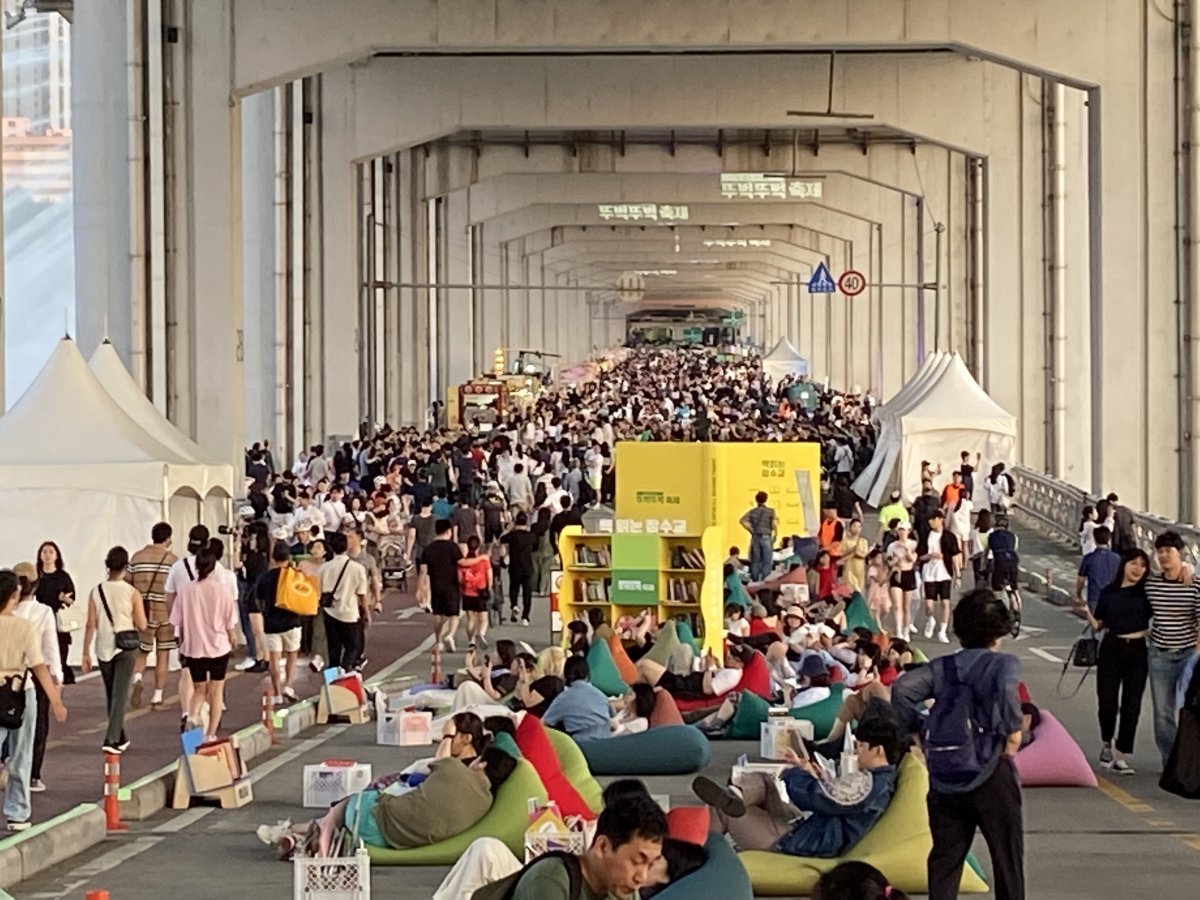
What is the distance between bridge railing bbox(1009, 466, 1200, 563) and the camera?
36.7 m

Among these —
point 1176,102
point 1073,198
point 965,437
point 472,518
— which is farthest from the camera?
point 1073,198

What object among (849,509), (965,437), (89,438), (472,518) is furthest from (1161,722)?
(965,437)

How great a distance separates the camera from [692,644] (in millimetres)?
26344

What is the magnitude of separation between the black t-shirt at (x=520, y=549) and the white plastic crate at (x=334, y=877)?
66.8ft

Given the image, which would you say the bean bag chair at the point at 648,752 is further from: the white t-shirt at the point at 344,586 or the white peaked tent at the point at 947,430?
the white peaked tent at the point at 947,430

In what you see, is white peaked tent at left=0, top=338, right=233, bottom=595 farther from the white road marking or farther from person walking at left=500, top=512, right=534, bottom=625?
the white road marking

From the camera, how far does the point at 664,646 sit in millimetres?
25172

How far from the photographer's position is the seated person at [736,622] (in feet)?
88.2

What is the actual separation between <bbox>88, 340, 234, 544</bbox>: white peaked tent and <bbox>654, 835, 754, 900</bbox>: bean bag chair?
19394 millimetres

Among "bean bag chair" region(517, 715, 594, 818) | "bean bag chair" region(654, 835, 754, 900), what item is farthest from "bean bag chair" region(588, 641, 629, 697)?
"bean bag chair" region(654, 835, 754, 900)

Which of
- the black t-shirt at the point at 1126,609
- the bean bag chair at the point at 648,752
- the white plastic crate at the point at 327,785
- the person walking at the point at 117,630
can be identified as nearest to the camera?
the white plastic crate at the point at 327,785

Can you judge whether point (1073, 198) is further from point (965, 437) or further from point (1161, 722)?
point (1161, 722)

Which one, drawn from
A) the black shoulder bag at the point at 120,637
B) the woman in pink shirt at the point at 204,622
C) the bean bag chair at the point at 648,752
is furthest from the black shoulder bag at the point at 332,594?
the bean bag chair at the point at 648,752

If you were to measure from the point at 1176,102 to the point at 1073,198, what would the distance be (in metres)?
18.4
